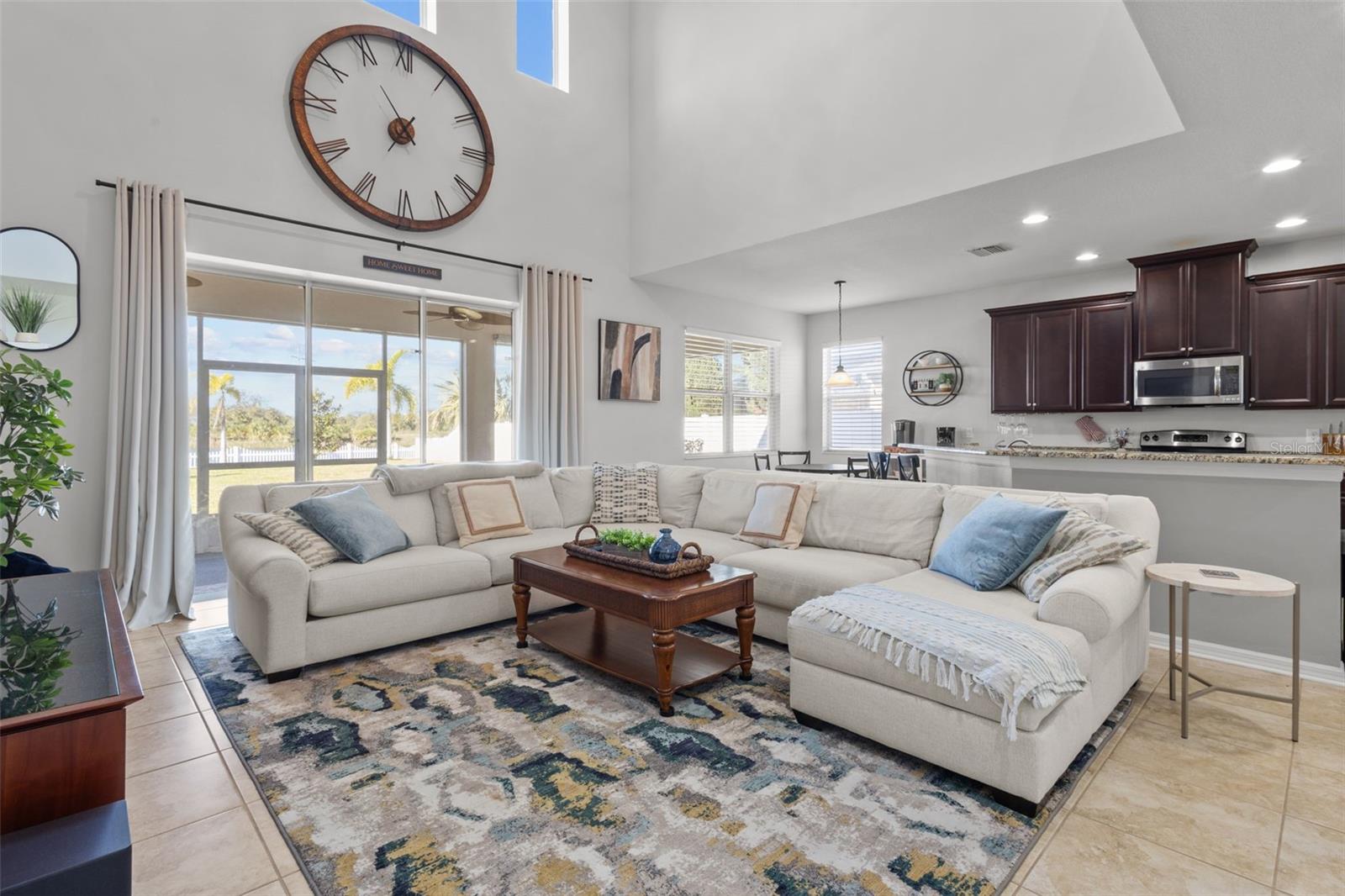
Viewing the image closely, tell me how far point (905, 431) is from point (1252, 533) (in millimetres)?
4275

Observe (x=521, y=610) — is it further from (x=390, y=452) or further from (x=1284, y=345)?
(x=1284, y=345)

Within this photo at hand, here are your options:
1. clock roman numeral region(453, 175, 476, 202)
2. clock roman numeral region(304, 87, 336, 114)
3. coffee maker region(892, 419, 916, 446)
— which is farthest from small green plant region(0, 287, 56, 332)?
coffee maker region(892, 419, 916, 446)

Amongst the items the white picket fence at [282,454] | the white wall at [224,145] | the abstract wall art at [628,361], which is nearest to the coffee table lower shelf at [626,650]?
the white picket fence at [282,454]

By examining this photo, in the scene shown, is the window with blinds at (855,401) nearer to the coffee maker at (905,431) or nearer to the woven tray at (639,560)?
the coffee maker at (905,431)

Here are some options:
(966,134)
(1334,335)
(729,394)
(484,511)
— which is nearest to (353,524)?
(484,511)

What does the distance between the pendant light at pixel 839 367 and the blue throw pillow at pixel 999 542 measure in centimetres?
425

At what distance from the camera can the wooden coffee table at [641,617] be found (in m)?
2.63

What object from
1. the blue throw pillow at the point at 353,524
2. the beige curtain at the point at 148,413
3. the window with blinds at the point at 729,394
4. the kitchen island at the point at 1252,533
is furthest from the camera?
the window with blinds at the point at 729,394

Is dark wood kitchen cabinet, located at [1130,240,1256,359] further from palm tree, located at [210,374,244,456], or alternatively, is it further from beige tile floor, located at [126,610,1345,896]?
palm tree, located at [210,374,244,456]

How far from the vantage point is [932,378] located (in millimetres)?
7406

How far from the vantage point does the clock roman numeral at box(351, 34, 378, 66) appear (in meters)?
4.77

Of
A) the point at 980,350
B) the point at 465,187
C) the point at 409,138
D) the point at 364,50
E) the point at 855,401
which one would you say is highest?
the point at 364,50

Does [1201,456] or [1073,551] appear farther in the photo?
[1201,456]

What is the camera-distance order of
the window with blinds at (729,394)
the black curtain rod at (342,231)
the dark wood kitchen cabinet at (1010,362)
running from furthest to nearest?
the window with blinds at (729,394)
the dark wood kitchen cabinet at (1010,362)
the black curtain rod at (342,231)
